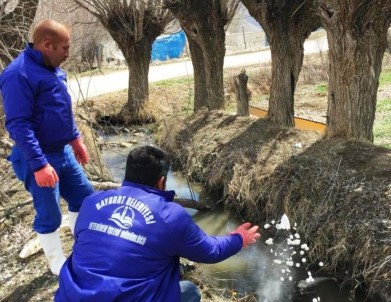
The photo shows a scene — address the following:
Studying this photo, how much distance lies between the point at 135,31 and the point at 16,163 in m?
10.6

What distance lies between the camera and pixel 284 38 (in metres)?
7.53

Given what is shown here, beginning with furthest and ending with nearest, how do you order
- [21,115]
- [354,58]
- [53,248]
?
1. [354,58]
2. [53,248]
3. [21,115]

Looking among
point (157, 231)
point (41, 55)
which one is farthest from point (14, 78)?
point (157, 231)

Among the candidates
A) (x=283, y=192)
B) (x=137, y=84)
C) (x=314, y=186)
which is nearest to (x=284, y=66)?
(x=283, y=192)

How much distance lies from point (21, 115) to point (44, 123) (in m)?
0.22

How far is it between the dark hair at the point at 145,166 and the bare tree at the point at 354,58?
3763 millimetres

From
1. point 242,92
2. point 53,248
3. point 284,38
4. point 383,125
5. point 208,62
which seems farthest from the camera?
point 208,62

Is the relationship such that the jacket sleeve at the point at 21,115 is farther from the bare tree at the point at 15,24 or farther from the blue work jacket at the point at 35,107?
the bare tree at the point at 15,24

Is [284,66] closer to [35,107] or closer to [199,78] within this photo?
[199,78]

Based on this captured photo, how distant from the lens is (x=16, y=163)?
3.26 m

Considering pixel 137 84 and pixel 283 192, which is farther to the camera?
pixel 137 84

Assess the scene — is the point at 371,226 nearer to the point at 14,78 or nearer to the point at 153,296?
the point at 153,296

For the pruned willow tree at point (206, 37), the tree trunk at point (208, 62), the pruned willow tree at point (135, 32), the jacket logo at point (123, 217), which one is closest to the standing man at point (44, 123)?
the jacket logo at point (123, 217)

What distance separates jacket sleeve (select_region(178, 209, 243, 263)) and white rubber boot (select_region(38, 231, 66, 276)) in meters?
1.49
